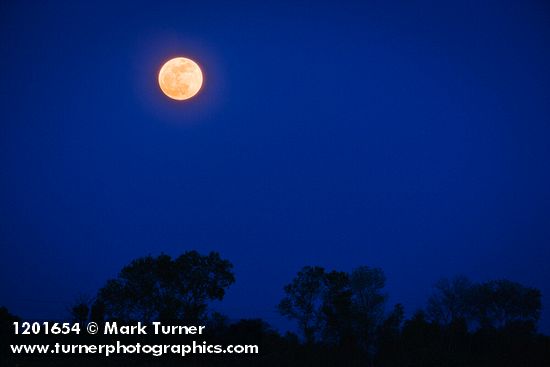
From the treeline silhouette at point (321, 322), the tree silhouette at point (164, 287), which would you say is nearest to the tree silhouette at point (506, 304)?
the treeline silhouette at point (321, 322)

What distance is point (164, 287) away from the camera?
56.1 m

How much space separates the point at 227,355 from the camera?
41.4 m

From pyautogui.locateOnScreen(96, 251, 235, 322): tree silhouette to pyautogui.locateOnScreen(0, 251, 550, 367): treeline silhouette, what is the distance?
0.11 meters

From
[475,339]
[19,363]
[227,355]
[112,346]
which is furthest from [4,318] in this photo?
[475,339]

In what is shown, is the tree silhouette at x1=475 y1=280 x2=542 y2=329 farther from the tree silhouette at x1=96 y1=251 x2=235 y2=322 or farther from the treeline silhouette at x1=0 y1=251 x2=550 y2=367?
the tree silhouette at x1=96 y1=251 x2=235 y2=322

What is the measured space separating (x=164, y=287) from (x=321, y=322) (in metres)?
18.5

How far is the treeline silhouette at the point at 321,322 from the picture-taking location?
1581 inches

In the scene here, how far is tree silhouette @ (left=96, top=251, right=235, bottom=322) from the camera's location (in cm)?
5512

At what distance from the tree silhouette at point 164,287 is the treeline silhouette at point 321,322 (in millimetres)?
110

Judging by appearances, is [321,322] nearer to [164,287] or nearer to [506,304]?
[164,287]

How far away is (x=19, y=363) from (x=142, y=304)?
20.2m

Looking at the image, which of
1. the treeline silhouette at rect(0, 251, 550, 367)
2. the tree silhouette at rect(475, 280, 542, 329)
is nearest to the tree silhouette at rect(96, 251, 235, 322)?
the treeline silhouette at rect(0, 251, 550, 367)

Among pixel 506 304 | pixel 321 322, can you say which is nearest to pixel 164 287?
pixel 321 322

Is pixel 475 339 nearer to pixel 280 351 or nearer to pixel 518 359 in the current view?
pixel 518 359
